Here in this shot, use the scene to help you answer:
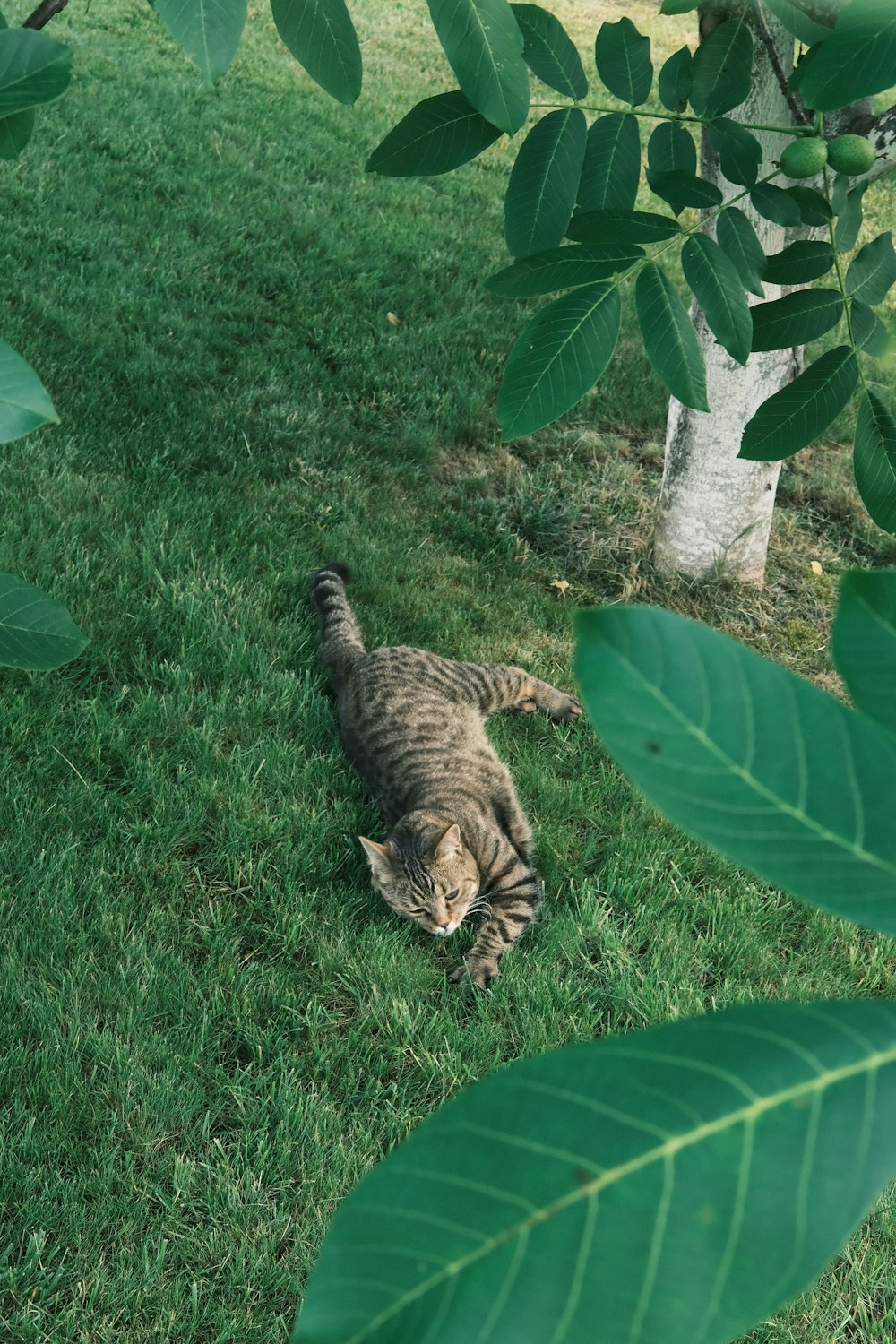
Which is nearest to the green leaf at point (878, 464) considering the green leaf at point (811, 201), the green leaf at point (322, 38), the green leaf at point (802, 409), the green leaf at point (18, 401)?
the green leaf at point (802, 409)

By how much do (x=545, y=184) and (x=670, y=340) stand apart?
0.49m

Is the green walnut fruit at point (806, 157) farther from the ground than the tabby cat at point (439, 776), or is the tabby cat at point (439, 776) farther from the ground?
the green walnut fruit at point (806, 157)

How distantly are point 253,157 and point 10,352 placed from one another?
31.9 ft

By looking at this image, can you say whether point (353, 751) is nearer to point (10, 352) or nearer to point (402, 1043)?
point (402, 1043)

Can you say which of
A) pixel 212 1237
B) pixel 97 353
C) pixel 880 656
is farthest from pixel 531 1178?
pixel 97 353

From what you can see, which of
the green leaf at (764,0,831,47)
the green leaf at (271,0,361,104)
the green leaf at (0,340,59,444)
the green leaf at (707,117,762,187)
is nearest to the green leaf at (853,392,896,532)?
the green leaf at (707,117,762,187)

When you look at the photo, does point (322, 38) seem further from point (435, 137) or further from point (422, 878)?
point (422, 878)

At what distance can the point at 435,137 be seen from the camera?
201 centimetres

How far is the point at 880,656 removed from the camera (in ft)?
1.65

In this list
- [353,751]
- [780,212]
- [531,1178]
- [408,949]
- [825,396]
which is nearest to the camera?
[531,1178]

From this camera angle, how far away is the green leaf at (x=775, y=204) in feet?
6.88

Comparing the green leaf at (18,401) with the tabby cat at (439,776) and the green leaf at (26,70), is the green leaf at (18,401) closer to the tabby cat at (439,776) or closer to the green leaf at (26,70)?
the green leaf at (26,70)

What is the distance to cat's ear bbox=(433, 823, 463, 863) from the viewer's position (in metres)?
3.93

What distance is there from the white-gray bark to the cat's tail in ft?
5.75
